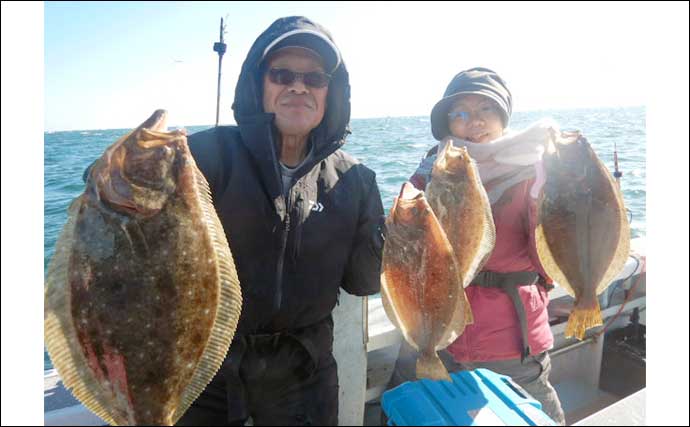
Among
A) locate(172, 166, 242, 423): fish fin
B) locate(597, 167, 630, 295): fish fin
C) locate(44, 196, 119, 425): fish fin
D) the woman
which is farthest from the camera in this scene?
the woman

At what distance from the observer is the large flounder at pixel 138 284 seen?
1.45m

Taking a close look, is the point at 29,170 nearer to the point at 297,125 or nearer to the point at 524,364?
the point at 297,125

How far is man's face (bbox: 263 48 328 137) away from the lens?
2.46 m

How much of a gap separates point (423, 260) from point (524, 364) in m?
1.40

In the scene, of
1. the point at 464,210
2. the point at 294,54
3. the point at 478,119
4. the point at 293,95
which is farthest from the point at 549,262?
the point at 294,54

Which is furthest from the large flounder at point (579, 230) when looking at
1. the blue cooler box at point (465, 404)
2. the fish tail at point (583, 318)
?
the blue cooler box at point (465, 404)

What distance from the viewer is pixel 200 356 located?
155cm

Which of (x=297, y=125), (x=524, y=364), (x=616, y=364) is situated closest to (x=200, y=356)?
(x=297, y=125)

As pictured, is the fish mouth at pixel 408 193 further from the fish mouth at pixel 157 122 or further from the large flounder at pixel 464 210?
the fish mouth at pixel 157 122

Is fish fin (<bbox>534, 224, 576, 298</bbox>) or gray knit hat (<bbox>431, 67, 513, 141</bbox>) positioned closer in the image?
fish fin (<bbox>534, 224, 576, 298</bbox>)

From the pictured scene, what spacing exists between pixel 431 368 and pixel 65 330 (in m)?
1.60

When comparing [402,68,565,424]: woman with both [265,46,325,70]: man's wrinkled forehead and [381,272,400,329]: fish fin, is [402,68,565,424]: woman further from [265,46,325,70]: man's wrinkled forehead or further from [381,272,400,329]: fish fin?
[265,46,325,70]: man's wrinkled forehead

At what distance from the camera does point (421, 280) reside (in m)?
2.25

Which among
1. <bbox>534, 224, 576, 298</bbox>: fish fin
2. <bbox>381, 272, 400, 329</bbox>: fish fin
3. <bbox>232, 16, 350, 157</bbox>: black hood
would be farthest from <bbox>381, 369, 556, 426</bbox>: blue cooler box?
<bbox>232, 16, 350, 157</bbox>: black hood
